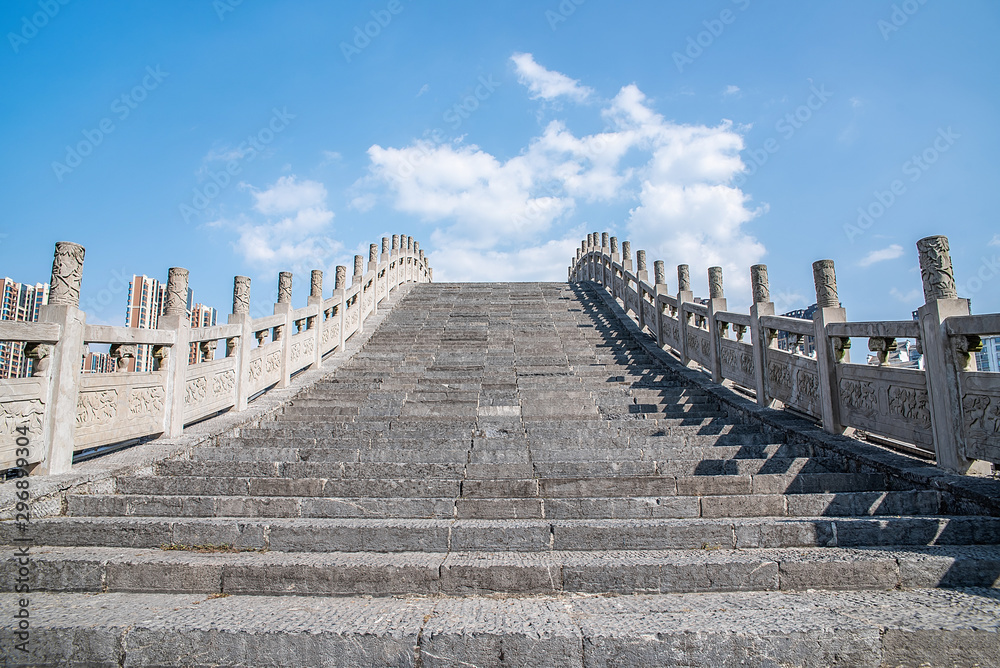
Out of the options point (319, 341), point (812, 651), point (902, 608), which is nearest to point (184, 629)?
point (812, 651)

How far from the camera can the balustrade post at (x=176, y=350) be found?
18.8 ft

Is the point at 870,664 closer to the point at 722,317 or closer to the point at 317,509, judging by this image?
the point at 317,509

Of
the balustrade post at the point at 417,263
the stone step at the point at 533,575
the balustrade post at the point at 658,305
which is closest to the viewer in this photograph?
the stone step at the point at 533,575

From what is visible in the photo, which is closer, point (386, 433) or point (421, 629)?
point (421, 629)

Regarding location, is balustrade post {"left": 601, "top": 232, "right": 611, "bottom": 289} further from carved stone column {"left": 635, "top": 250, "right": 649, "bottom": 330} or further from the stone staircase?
the stone staircase

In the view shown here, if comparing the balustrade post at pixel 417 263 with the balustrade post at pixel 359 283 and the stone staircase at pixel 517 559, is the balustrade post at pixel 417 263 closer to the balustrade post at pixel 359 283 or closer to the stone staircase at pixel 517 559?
the balustrade post at pixel 359 283

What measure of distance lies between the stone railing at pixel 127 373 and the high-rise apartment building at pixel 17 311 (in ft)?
0.51

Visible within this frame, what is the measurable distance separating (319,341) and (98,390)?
190 inches

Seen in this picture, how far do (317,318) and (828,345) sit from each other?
325 inches

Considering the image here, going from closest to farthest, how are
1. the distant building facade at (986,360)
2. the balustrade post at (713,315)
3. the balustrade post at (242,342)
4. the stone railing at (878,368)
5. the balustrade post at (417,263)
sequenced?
the stone railing at (878,368), the distant building facade at (986,360), the balustrade post at (242,342), the balustrade post at (713,315), the balustrade post at (417,263)

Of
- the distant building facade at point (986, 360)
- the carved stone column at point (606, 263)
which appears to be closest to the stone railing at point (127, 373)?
the distant building facade at point (986, 360)

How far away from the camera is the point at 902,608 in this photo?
267 centimetres

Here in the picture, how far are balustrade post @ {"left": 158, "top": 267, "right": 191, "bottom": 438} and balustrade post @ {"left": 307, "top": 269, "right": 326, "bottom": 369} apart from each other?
3323mm

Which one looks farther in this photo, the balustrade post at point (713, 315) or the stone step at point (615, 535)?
the balustrade post at point (713, 315)
